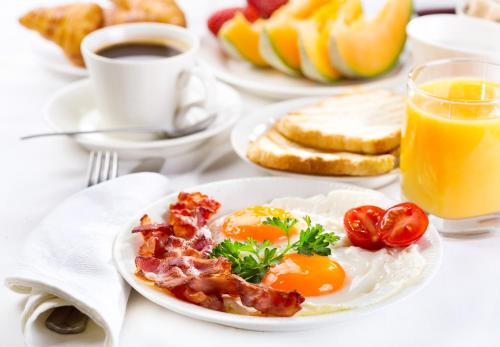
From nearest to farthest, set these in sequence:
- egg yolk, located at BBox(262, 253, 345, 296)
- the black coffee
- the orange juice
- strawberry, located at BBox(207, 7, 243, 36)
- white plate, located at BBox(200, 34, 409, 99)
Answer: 1. egg yolk, located at BBox(262, 253, 345, 296)
2. the orange juice
3. the black coffee
4. white plate, located at BBox(200, 34, 409, 99)
5. strawberry, located at BBox(207, 7, 243, 36)

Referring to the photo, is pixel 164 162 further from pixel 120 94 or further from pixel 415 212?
pixel 415 212

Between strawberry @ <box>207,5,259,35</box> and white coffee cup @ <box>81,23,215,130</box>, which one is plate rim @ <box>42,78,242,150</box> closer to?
white coffee cup @ <box>81,23,215,130</box>

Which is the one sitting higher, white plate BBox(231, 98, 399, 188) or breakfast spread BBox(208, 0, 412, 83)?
breakfast spread BBox(208, 0, 412, 83)

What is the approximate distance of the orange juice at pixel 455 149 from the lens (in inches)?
63.4

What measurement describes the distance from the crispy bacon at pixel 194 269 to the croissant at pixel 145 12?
3.69 ft

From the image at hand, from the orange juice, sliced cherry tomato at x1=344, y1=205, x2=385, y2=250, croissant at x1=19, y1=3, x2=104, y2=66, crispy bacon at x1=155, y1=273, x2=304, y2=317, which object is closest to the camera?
crispy bacon at x1=155, y1=273, x2=304, y2=317

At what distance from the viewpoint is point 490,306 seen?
1.49 m

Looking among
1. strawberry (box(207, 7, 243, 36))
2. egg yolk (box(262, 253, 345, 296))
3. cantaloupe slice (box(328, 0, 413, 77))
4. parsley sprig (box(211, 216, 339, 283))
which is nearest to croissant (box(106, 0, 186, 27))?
strawberry (box(207, 7, 243, 36))

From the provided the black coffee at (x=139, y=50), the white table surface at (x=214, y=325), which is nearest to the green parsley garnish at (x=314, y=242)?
the white table surface at (x=214, y=325)

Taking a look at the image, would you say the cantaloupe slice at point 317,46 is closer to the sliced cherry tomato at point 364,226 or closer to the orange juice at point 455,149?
the orange juice at point 455,149

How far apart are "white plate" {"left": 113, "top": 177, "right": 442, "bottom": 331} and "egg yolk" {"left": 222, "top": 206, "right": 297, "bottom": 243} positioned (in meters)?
0.09

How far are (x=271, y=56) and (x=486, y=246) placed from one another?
3.36ft

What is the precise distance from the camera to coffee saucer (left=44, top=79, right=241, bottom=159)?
1.98 metres

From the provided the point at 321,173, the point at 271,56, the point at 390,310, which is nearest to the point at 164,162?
the point at 321,173
